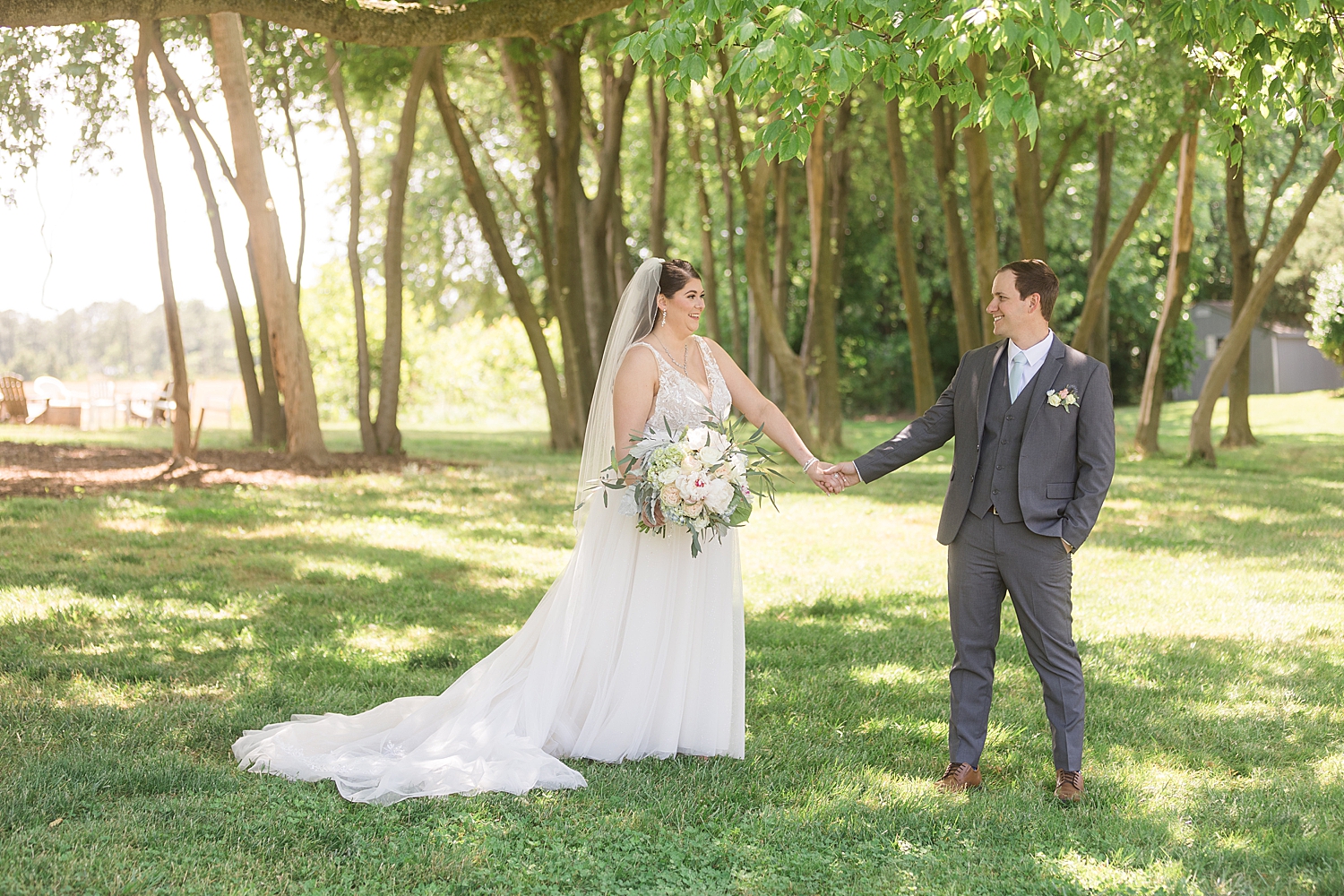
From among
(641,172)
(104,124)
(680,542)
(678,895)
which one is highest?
(641,172)

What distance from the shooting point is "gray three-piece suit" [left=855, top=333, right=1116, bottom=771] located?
4590 millimetres

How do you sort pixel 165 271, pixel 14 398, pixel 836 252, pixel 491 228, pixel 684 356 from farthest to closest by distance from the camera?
pixel 836 252
pixel 14 398
pixel 491 228
pixel 165 271
pixel 684 356

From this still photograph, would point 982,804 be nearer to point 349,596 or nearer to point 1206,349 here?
point 349,596

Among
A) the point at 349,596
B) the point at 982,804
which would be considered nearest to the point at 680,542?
the point at 982,804

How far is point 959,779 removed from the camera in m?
4.85

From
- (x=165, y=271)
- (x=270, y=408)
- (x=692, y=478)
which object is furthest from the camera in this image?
(x=270, y=408)

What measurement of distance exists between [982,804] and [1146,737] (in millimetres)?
1446

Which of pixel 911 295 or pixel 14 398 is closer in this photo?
pixel 911 295

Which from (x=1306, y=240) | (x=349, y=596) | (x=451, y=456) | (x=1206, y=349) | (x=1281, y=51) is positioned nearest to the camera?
(x=1281, y=51)

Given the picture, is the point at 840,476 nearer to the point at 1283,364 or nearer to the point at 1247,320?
the point at 1247,320

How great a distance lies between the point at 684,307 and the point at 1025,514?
1.85 metres

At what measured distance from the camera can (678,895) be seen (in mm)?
3822

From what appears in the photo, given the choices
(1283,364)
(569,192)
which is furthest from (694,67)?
(1283,364)

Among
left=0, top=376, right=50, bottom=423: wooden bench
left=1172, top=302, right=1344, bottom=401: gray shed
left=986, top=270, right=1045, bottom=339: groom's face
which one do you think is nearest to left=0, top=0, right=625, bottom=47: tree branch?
left=986, top=270, right=1045, bottom=339: groom's face
